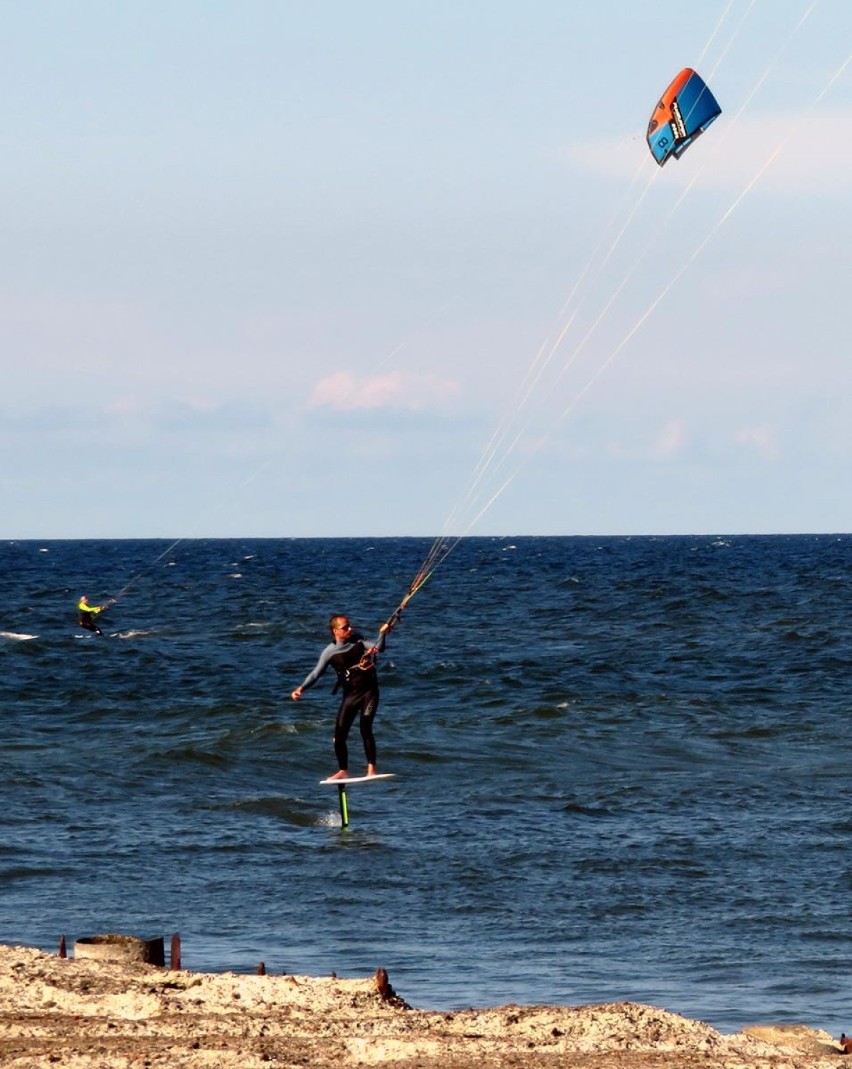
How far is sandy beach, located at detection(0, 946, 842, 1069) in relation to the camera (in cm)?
1025

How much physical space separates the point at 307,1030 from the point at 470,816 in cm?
1338

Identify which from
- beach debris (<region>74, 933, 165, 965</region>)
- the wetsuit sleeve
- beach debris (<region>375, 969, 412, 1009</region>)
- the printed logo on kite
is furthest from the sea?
the printed logo on kite

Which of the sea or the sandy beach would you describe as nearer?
the sandy beach

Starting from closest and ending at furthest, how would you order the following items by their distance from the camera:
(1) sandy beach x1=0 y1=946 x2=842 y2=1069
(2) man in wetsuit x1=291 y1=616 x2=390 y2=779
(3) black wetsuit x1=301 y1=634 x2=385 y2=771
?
(1) sandy beach x1=0 y1=946 x2=842 y2=1069 < (2) man in wetsuit x1=291 y1=616 x2=390 y2=779 < (3) black wetsuit x1=301 y1=634 x2=385 y2=771

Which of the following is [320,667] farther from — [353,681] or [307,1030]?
[307,1030]

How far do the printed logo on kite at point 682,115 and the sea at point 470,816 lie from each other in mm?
8621

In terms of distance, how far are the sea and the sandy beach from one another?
2.63 m

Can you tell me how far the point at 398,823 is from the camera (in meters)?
23.9

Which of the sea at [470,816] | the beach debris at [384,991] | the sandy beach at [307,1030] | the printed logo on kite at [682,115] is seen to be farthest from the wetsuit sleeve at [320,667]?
the printed logo on kite at [682,115]

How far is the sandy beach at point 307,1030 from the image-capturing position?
10250 millimetres

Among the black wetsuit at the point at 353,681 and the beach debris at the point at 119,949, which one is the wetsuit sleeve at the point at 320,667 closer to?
the black wetsuit at the point at 353,681

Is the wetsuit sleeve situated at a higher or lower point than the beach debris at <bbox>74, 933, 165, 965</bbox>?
higher

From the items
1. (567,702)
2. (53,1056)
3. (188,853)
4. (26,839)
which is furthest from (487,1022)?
(567,702)

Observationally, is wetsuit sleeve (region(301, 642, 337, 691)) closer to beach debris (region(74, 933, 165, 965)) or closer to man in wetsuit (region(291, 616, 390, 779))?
man in wetsuit (region(291, 616, 390, 779))
